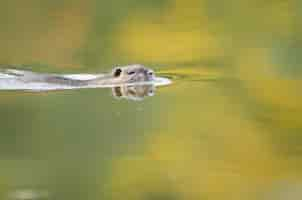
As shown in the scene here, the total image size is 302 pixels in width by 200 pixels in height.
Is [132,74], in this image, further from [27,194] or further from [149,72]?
[27,194]

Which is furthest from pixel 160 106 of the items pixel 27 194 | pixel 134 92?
pixel 27 194

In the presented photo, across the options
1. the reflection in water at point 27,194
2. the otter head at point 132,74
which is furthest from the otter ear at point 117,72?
the reflection in water at point 27,194

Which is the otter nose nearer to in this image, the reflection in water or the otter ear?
the otter ear

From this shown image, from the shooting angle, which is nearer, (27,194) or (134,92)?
(27,194)

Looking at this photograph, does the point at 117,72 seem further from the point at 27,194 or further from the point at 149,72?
the point at 27,194

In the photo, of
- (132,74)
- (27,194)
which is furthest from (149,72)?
(27,194)

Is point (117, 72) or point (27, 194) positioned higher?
point (117, 72)
